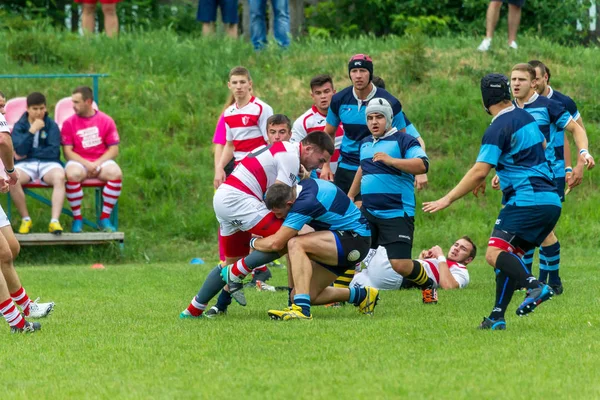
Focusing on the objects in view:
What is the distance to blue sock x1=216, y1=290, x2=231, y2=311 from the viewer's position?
9.13 m

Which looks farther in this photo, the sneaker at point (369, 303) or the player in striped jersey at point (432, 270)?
the player in striped jersey at point (432, 270)

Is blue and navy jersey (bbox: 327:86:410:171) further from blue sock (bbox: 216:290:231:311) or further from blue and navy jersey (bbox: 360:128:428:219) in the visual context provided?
blue sock (bbox: 216:290:231:311)

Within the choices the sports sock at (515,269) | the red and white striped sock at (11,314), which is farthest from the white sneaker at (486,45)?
the red and white striped sock at (11,314)

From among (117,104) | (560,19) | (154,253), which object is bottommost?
(154,253)

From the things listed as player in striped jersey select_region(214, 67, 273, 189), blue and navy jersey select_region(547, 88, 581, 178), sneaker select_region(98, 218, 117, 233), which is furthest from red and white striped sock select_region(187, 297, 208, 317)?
sneaker select_region(98, 218, 117, 233)

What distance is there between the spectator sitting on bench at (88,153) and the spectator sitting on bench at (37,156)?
0.15 meters

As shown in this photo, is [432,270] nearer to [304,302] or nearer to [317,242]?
[317,242]

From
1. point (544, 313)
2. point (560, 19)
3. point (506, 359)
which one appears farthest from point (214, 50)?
point (506, 359)

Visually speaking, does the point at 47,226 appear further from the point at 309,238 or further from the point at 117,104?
the point at 309,238

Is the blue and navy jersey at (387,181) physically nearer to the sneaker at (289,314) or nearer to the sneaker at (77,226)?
the sneaker at (289,314)

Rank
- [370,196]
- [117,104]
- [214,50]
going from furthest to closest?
1. [214,50]
2. [117,104]
3. [370,196]

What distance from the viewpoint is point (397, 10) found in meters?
22.9

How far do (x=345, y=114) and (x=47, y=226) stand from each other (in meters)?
5.85

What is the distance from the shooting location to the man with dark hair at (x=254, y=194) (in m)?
8.88
